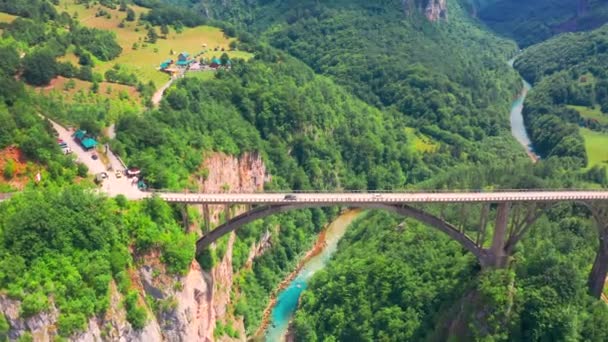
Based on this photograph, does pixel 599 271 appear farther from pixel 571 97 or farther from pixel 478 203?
pixel 571 97

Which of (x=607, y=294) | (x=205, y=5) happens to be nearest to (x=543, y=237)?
(x=607, y=294)

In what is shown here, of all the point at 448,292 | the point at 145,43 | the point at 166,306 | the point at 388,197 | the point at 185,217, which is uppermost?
the point at 145,43

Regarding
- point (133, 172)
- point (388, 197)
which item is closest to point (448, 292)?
point (388, 197)

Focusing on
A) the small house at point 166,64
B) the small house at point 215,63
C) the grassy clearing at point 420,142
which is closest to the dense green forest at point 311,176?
the grassy clearing at point 420,142

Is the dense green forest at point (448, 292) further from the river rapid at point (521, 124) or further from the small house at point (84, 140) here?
the river rapid at point (521, 124)

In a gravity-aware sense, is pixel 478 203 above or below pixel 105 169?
below

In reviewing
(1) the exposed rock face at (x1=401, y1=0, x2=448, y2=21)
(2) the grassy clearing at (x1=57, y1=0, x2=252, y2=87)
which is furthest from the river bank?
(1) the exposed rock face at (x1=401, y1=0, x2=448, y2=21)

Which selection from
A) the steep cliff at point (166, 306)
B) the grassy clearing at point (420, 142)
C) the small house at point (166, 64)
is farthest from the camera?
the grassy clearing at point (420, 142)
